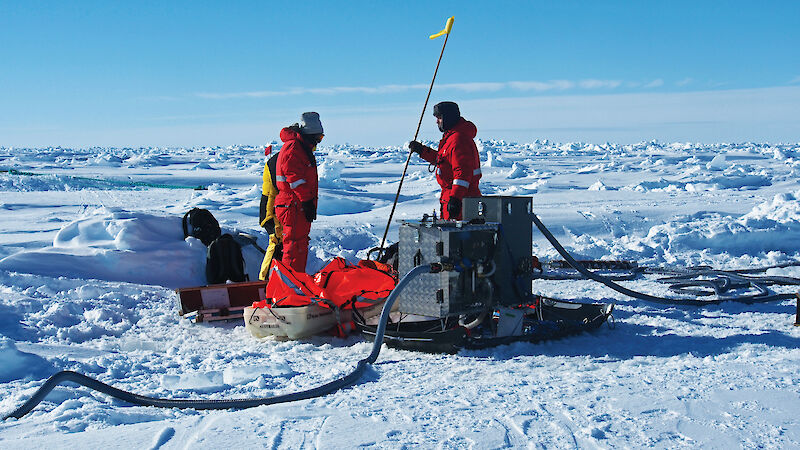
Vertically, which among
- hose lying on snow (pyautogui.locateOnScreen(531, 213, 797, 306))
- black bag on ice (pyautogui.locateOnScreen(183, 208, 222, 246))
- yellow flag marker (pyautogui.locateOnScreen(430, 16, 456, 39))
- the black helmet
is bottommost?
hose lying on snow (pyautogui.locateOnScreen(531, 213, 797, 306))

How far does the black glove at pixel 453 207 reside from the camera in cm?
518

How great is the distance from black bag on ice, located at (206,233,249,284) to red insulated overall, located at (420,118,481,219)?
5.97 feet

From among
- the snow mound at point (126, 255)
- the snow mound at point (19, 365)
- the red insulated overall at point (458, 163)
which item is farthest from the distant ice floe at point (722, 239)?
the snow mound at point (19, 365)

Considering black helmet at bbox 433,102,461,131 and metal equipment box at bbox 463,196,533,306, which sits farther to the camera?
black helmet at bbox 433,102,461,131

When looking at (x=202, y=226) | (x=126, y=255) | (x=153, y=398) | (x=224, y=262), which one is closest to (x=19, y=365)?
(x=153, y=398)

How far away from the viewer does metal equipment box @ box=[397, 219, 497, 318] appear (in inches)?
147

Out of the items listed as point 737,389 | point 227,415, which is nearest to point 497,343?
point 737,389

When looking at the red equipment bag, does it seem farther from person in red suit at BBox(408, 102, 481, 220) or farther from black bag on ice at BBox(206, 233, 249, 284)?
black bag on ice at BBox(206, 233, 249, 284)

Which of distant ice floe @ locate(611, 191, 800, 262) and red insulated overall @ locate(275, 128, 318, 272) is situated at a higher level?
red insulated overall @ locate(275, 128, 318, 272)

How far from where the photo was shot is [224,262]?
232 inches

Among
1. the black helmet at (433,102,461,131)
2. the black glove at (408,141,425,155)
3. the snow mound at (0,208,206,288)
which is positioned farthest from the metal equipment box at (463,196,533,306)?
the snow mound at (0,208,206,288)

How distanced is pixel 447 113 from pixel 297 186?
4.30ft

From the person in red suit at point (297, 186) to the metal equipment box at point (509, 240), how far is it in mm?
1315

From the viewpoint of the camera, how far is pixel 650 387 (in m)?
2.94
